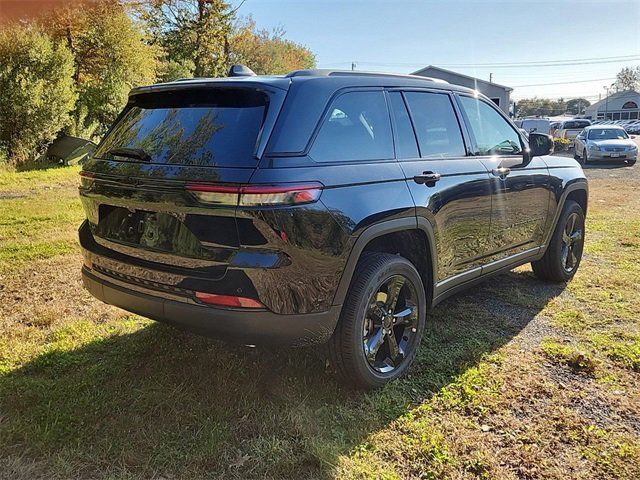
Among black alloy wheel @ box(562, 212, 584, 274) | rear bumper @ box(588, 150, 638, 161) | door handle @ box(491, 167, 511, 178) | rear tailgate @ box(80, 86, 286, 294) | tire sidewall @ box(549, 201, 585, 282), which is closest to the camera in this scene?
rear tailgate @ box(80, 86, 286, 294)

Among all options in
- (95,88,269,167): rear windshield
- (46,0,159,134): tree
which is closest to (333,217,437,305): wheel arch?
(95,88,269,167): rear windshield

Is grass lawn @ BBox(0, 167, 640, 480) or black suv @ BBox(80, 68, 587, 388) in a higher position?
black suv @ BBox(80, 68, 587, 388)

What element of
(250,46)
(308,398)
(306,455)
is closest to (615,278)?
(308,398)

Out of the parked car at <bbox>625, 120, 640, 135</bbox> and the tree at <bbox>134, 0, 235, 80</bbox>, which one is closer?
the tree at <bbox>134, 0, 235, 80</bbox>

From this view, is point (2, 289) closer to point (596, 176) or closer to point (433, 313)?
point (433, 313)

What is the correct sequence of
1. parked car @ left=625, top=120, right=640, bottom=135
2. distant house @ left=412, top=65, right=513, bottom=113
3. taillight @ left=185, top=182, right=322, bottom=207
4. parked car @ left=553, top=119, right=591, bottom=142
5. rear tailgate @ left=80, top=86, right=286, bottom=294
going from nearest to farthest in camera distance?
taillight @ left=185, top=182, right=322, bottom=207
rear tailgate @ left=80, top=86, right=286, bottom=294
parked car @ left=553, top=119, right=591, bottom=142
distant house @ left=412, top=65, right=513, bottom=113
parked car @ left=625, top=120, right=640, bottom=135

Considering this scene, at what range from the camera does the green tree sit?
46.8 ft

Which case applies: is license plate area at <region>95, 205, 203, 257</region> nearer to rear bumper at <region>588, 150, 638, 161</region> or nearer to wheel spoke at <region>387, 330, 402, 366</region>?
wheel spoke at <region>387, 330, 402, 366</region>

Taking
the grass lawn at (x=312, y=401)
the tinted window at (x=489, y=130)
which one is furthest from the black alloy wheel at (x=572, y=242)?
the tinted window at (x=489, y=130)

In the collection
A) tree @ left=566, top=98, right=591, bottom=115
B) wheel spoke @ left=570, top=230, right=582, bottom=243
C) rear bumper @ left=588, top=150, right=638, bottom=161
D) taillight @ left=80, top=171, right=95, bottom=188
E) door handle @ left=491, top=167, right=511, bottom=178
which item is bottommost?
wheel spoke @ left=570, top=230, right=582, bottom=243

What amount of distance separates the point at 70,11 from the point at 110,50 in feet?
5.83

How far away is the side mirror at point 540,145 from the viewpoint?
470cm

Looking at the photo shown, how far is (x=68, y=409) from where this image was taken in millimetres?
2926

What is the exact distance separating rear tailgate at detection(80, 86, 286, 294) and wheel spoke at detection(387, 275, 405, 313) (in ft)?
3.61
